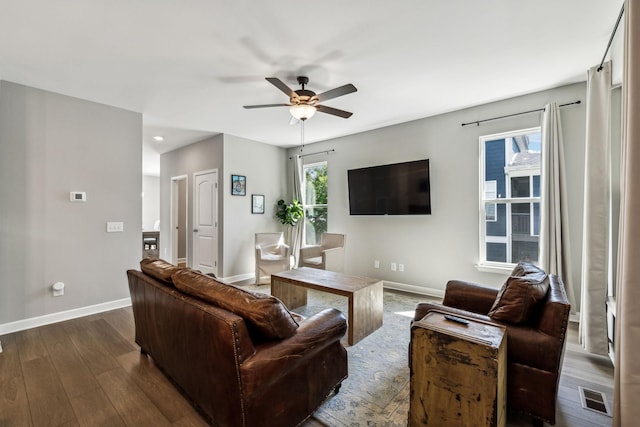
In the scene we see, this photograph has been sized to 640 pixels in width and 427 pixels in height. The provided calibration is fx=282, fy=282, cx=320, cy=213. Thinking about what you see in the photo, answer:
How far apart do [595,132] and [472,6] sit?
5.66ft

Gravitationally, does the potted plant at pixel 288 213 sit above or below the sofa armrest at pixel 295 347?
above

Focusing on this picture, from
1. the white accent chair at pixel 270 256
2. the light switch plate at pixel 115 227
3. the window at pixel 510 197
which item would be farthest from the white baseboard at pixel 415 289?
the light switch plate at pixel 115 227

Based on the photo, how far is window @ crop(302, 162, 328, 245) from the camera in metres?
5.85

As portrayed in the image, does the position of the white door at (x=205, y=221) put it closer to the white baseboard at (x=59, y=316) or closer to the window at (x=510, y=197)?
the white baseboard at (x=59, y=316)

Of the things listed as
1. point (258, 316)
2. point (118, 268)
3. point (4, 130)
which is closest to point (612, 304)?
point (258, 316)

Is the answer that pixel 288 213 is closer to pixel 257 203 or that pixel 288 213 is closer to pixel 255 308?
pixel 257 203

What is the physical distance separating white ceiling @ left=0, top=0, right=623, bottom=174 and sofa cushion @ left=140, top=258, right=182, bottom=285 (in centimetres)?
186

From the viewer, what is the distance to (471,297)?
2455 mm

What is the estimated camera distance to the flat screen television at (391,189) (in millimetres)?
4277

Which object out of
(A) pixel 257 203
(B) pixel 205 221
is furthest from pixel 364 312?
(B) pixel 205 221

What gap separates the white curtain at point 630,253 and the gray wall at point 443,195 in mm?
2343

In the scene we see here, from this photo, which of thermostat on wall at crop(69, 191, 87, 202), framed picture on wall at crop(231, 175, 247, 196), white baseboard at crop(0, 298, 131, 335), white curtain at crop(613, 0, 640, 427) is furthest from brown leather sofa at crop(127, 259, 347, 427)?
framed picture on wall at crop(231, 175, 247, 196)

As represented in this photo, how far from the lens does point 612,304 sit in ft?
7.86

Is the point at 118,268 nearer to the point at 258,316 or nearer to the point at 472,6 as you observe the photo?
the point at 258,316
